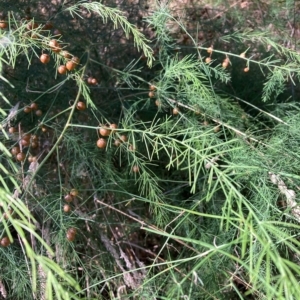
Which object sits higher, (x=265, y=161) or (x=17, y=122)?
(x=265, y=161)

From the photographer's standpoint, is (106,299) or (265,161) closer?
(265,161)

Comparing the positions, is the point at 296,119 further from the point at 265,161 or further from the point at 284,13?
the point at 284,13

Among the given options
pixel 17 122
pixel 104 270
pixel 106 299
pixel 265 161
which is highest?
pixel 265 161

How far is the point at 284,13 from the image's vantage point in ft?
7.79

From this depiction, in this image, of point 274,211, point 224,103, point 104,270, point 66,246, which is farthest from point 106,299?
point 224,103

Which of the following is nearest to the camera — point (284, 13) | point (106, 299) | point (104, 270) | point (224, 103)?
point (104, 270)

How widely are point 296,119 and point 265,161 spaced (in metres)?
0.34

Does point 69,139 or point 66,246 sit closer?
point 66,246

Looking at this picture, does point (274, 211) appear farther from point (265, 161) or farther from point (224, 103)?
point (224, 103)

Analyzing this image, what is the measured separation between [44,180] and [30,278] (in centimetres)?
37

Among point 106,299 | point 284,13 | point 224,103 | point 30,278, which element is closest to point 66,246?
point 30,278

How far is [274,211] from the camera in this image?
139cm

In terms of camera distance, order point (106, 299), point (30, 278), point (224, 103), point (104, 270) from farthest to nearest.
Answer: point (224, 103)
point (106, 299)
point (104, 270)
point (30, 278)

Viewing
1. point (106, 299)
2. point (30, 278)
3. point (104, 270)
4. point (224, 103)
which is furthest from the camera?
point (224, 103)
